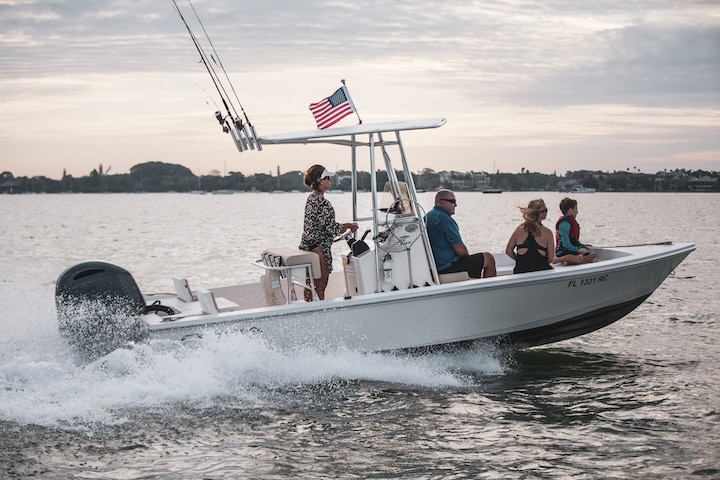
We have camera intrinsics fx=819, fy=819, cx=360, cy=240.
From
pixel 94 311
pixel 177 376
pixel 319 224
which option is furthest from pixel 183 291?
pixel 319 224

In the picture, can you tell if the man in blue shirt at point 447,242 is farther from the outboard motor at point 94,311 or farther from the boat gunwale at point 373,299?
the outboard motor at point 94,311

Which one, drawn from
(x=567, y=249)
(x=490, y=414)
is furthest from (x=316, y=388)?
(x=567, y=249)

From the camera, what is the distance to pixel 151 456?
690 cm

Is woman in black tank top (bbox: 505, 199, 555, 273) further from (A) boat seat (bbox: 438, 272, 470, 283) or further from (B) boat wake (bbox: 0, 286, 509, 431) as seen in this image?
(B) boat wake (bbox: 0, 286, 509, 431)

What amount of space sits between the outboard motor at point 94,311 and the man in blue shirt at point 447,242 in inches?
131

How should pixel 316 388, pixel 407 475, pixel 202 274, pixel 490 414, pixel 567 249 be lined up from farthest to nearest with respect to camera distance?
pixel 202 274 < pixel 567 249 < pixel 316 388 < pixel 490 414 < pixel 407 475

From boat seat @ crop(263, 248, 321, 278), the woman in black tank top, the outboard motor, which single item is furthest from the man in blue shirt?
the outboard motor

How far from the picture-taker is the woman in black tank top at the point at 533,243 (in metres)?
9.45

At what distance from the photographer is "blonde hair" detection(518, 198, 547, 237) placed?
370 inches

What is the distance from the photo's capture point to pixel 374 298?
8.67 metres

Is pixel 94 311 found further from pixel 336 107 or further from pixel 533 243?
pixel 533 243

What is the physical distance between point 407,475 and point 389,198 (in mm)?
3602

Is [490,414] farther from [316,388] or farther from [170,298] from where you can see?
[170,298]

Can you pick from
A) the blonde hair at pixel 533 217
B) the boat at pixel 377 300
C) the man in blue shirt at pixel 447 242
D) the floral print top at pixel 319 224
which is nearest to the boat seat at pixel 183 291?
the boat at pixel 377 300
